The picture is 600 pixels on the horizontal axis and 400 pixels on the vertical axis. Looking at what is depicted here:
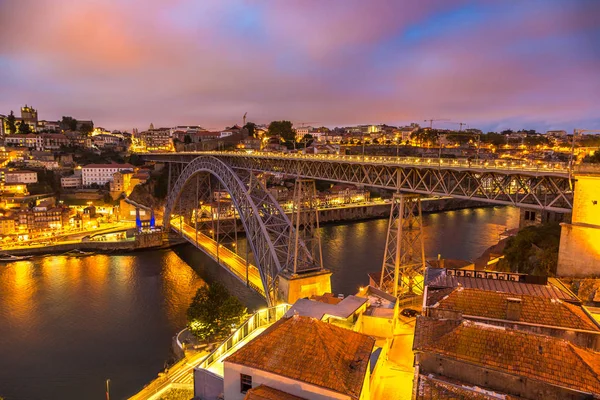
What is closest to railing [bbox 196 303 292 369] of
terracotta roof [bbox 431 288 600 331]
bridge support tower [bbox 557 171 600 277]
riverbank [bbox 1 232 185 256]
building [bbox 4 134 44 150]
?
terracotta roof [bbox 431 288 600 331]

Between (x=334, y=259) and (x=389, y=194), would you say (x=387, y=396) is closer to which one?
(x=334, y=259)

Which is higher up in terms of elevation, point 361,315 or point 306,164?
point 306,164

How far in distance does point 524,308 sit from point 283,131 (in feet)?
184

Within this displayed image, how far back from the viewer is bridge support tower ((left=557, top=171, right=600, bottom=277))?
823 centimetres

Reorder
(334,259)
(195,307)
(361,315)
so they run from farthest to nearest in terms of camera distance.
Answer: (334,259) < (195,307) < (361,315)

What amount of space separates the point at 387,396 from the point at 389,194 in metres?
47.0

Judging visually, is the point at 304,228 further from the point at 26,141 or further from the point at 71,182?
the point at 26,141

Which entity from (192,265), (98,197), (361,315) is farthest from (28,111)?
(361,315)

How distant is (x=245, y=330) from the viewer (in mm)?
9125

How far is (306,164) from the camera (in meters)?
15.9

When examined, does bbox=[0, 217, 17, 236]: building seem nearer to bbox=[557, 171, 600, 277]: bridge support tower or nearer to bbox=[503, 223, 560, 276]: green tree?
bbox=[503, 223, 560, 276]: green tree

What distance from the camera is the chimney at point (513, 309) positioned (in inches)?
266

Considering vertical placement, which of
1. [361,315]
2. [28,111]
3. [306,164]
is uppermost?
[28,111]

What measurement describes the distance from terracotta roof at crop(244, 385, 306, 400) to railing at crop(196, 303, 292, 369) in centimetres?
215
